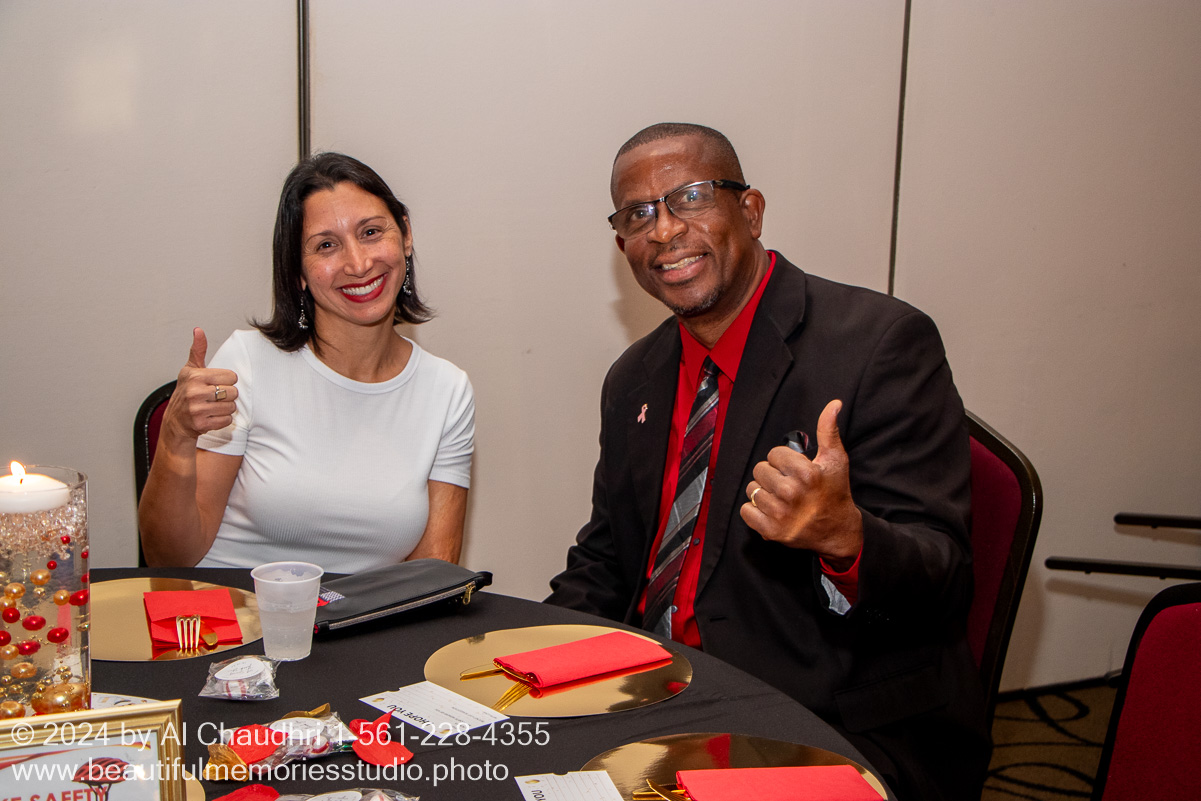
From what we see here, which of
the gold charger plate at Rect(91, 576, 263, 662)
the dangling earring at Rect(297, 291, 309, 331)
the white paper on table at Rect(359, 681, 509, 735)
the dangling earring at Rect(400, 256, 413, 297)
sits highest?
the dangling earring at Rect(400, 256, 413, 297)

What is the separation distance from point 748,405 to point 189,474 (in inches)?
40.8

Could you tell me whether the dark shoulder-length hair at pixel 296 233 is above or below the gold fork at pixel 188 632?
above

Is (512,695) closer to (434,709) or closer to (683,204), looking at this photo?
(434,709)

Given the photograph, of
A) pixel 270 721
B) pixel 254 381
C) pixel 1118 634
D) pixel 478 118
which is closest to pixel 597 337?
pixel 478 118

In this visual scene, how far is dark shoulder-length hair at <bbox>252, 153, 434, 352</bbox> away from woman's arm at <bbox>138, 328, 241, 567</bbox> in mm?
307

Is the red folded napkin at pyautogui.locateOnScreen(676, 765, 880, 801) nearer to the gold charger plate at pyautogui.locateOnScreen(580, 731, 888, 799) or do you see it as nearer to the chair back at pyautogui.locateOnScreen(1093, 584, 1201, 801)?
the gold charger plate at pyautogui.locateOnScreen(580, 731, 888, 799)

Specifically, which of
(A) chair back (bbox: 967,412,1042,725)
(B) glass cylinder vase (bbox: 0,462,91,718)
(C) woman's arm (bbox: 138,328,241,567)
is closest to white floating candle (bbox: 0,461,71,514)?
(B) glass cylinder vase (bbox: 0,462,91,718)

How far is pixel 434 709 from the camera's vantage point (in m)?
0.97

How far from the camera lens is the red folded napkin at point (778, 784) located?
2.64ft

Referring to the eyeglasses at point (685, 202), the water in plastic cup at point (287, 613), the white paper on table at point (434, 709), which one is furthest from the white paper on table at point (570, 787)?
the eyeglasses at point (685, 202)

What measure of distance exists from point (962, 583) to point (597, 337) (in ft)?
5.11

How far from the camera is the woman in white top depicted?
6.02 feet

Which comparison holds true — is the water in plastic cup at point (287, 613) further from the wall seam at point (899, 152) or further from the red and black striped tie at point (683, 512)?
the wall seam at point (899, 152)

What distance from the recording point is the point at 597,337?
2756mm
